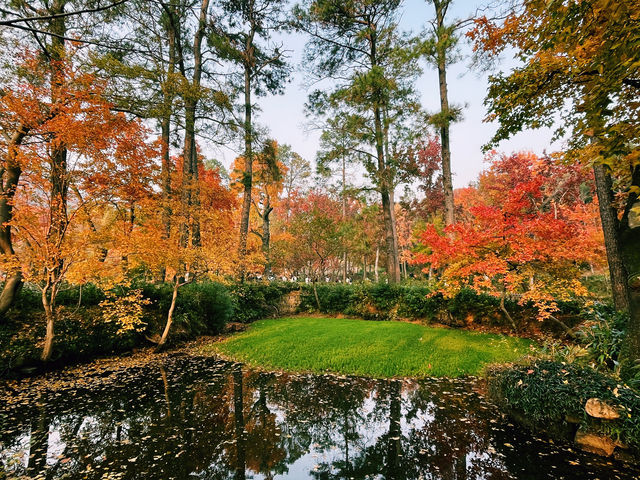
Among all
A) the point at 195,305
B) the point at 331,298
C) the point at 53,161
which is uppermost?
the point at 53,161

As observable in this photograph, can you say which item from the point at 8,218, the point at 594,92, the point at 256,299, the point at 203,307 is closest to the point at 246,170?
the point at 256,299

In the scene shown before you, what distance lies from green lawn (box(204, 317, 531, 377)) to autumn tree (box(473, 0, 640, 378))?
310 cm

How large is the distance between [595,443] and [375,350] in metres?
4.60

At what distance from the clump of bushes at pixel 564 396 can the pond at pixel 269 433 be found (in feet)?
1.02

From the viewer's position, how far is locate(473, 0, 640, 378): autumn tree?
2.71 metres

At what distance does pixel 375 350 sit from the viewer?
7.36 m

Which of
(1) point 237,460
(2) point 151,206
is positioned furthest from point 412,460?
(2) point 151,206

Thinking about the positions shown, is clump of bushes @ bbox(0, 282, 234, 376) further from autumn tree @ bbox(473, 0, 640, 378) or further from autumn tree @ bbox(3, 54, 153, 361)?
autumn tree @ bbox(473, 0, 640, 378)

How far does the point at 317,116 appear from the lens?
1380 centimetres

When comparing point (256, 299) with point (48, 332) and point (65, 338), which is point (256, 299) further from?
point (48, 332)

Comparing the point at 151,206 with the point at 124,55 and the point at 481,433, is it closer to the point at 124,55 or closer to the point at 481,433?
the point at 124,55

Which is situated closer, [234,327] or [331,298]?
[234,327]

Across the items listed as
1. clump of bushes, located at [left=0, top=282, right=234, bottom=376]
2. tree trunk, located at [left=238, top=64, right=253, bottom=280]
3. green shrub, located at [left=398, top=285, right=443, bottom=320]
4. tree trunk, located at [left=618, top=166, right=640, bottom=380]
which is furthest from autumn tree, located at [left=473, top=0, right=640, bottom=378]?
tree trunk, located at [left=238, top=64, right=253, bottom=280]

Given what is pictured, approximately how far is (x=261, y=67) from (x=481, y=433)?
1838 centimetres
